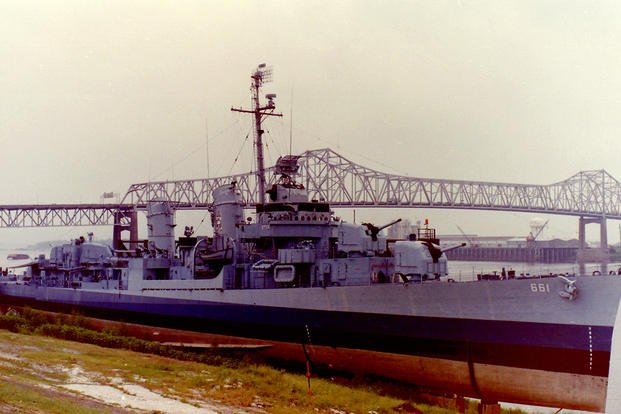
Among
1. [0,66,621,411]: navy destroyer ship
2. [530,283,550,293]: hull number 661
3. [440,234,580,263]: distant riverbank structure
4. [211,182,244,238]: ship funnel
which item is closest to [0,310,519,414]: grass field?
[0,66,621,411]: navy destroyer ship

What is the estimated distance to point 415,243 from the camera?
22.0m

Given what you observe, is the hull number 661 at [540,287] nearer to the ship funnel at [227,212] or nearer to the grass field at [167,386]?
the grass field at [167,386]

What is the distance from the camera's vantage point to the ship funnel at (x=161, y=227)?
33750 millimetres

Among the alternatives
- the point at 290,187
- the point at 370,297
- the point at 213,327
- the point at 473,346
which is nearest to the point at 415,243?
the point at 370,297

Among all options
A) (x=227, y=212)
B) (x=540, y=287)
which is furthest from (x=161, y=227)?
(x=540, y=287)

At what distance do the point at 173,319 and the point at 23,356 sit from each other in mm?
9189

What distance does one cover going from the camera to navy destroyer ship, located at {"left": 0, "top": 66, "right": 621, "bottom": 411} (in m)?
18.2

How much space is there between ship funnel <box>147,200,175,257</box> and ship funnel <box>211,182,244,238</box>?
14.7 feet

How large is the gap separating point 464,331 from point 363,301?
3742 mm

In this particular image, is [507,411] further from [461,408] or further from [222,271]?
[222,271]

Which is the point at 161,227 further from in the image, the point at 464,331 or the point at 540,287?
the point at 540,287

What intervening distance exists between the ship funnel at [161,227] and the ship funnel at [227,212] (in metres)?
4.49

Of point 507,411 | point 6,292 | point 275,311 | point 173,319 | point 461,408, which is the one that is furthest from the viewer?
point 6,292

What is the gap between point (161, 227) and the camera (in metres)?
34.1
